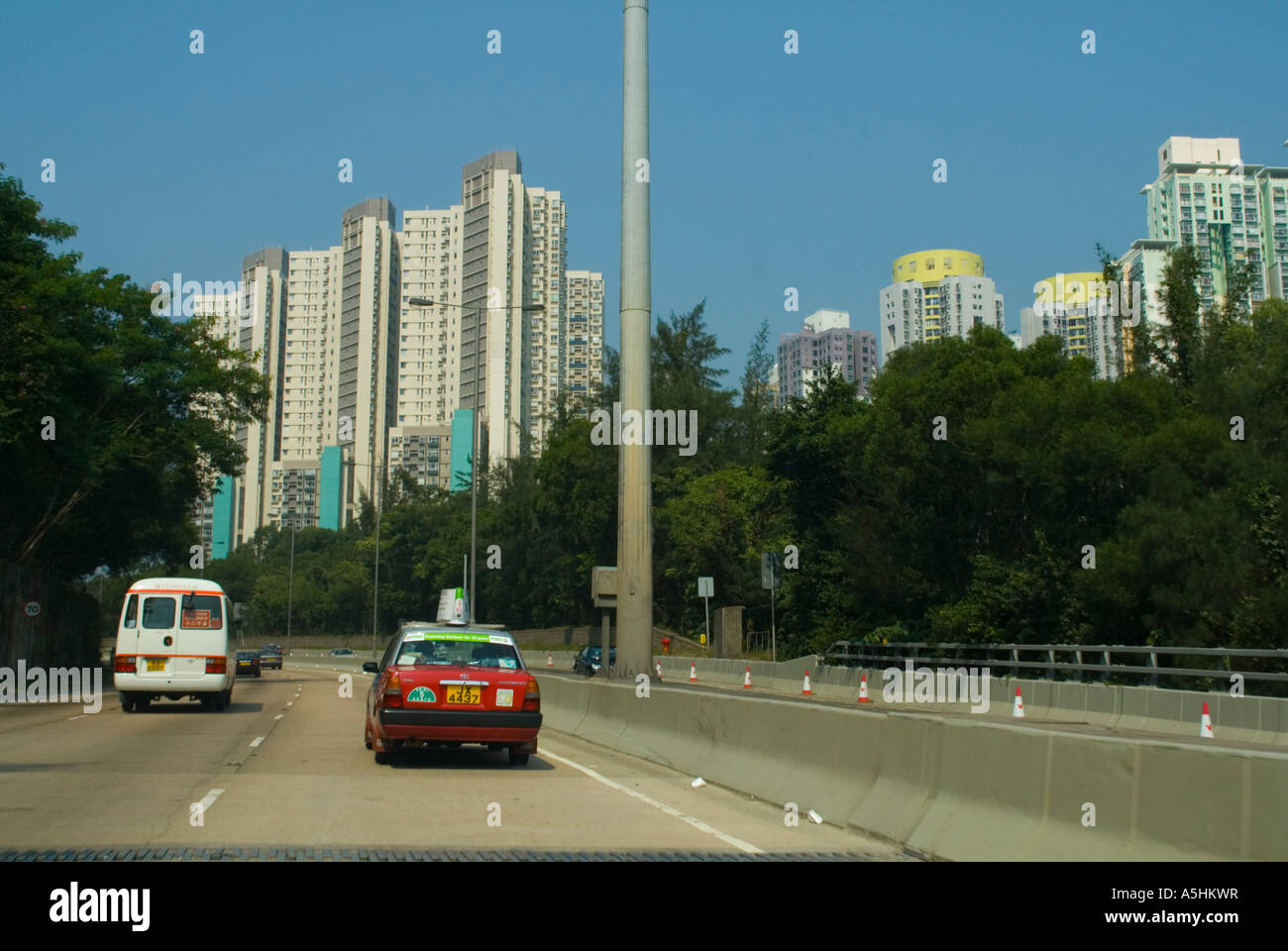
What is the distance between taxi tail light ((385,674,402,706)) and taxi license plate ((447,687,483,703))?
0.52 metres

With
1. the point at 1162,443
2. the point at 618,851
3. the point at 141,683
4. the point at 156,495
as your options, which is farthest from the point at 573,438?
the point at 618,851

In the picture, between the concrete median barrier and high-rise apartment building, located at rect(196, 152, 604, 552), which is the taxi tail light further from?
high-rise apartment building, located at rect(196, 152, 604, 552)

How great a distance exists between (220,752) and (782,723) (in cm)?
791

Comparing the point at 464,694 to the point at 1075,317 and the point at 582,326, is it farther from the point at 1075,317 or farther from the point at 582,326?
the point at 582,326

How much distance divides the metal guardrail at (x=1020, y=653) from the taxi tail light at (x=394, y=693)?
12.8 metres

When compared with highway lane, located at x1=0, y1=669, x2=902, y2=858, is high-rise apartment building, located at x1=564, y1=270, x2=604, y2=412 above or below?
above

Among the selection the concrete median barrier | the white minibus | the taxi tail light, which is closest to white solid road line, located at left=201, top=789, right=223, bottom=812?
the taxi tail light

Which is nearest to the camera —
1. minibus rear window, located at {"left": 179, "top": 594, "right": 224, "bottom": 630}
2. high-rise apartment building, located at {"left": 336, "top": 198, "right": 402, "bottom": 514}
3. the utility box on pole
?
minibus rear window, located at {"left": 179, "top": 594, "right": 224, "bottom": 630}

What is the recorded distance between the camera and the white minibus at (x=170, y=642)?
2470 cm

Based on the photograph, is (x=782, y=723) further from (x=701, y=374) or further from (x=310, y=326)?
(x=310, y=326)

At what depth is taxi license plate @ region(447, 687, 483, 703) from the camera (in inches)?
555

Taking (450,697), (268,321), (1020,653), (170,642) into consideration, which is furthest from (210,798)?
(268,321)

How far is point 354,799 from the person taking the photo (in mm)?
11336

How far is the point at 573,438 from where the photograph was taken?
85.1 m
